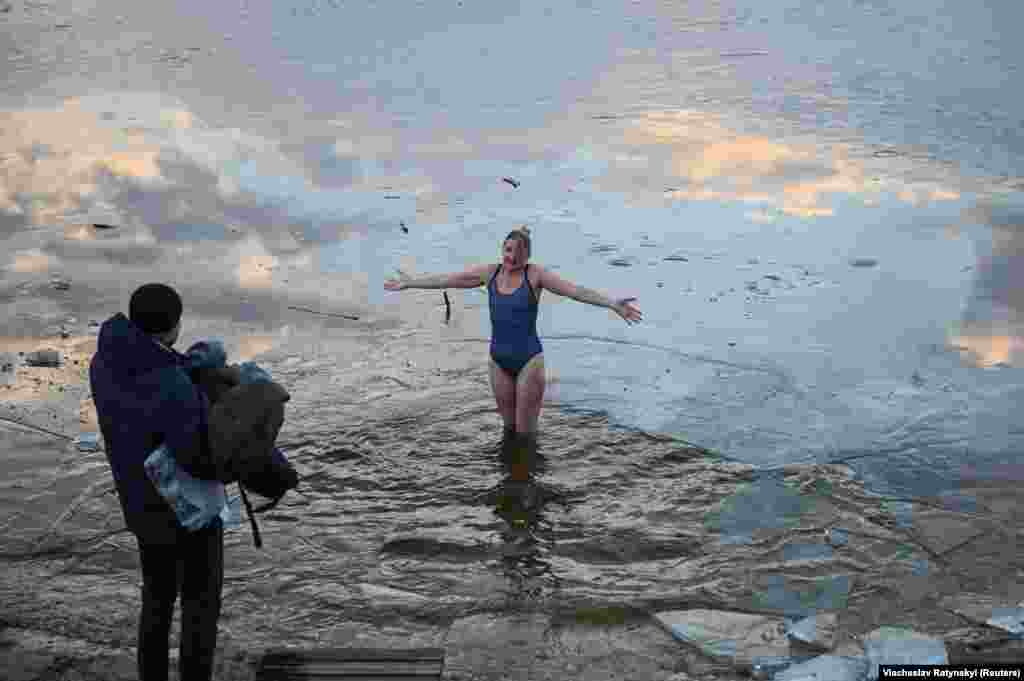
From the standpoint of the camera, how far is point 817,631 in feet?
22.7

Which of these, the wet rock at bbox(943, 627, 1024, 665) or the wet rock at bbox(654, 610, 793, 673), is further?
the wet rock at bbox(654, 610, 793, 673)

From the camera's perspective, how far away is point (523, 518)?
8.67 meters

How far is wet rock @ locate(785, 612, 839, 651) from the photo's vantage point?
6.81 metres

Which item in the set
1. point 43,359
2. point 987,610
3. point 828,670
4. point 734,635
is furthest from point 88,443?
point 987,610

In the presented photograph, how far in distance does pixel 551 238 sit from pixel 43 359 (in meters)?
4.82

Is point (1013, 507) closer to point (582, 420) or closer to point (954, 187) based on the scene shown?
point (582, 420)

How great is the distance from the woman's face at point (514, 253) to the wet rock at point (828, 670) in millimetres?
3634

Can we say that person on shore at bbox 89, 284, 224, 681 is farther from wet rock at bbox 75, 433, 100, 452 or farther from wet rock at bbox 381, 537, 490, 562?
wet rock at bbox 75, 433, 100, 452

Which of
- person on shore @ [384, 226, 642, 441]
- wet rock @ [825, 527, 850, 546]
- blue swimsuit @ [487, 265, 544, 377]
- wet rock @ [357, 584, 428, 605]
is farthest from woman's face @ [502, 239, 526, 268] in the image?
wet rock @ [825, 527, 850, 546]

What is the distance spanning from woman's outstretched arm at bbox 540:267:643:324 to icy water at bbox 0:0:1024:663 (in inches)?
41.6

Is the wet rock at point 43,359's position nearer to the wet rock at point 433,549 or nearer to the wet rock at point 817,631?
the wet rock at point 433,549

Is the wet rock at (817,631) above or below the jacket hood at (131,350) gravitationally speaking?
below

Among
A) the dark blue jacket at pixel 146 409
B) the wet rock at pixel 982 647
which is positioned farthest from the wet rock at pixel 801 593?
the dark blue jacket at pixel 146 409

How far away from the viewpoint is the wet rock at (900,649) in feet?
21.2
